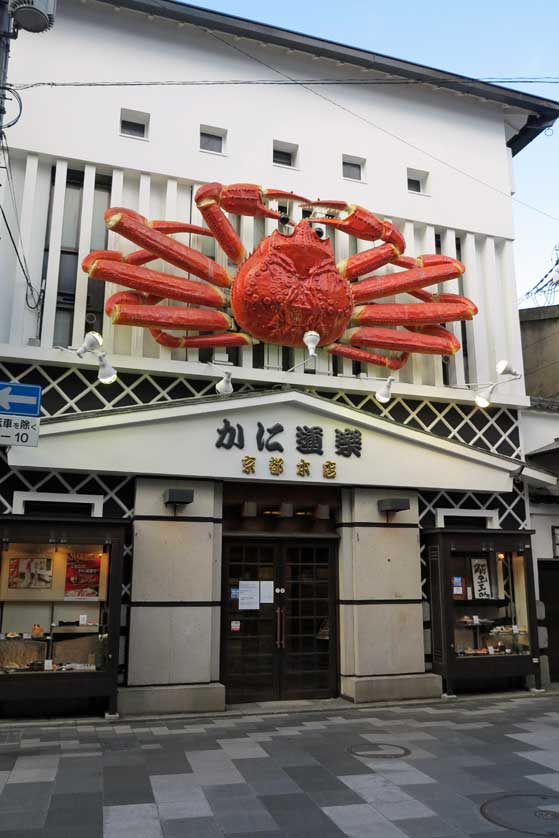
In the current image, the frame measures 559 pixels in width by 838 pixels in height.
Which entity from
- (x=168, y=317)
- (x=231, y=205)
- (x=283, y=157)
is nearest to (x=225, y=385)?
(x=168, y=317)

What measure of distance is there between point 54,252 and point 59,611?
18.3ft

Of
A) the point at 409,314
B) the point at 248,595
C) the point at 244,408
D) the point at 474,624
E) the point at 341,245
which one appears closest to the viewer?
the point at 244,408

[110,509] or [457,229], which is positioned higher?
[457,229]

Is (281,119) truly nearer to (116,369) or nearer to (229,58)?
(229,58)

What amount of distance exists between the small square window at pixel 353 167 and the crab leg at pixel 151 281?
165 inches

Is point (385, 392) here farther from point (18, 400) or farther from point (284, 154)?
point (18, 400)

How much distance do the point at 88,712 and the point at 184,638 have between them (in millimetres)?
1666

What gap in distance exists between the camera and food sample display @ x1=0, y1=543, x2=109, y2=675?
9664 mm

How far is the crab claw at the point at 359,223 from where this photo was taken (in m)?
12.4

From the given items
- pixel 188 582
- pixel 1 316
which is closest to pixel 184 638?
pixel 188 582

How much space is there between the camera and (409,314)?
1259cm

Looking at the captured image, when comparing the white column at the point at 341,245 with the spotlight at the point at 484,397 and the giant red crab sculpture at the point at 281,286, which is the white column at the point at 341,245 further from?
the spotlight at the point at 484,397

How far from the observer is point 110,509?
10859 millimetres

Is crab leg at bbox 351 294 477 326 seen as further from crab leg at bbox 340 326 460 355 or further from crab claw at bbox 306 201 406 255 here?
crab claw at bbox 306 201 406 255
